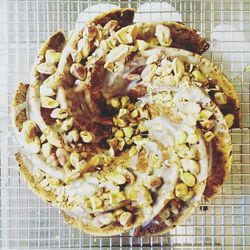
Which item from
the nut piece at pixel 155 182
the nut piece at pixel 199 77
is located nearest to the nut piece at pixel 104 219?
the nut piece at pixel 155 182

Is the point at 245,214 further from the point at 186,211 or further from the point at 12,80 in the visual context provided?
the point at 12,80

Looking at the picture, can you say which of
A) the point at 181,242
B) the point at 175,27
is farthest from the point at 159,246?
the point at 175,27

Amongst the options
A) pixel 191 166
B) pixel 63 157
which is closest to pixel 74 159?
pixel 63 157

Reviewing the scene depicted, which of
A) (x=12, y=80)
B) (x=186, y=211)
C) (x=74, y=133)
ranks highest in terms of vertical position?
(x=12, y=80)

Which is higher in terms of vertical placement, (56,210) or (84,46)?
(84,46)

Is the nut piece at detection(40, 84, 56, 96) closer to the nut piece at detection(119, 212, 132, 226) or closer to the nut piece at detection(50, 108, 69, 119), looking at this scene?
the nut piece at detection(50, 108, 69, 119)

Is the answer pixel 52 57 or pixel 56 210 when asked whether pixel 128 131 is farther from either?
pixel 56 210
